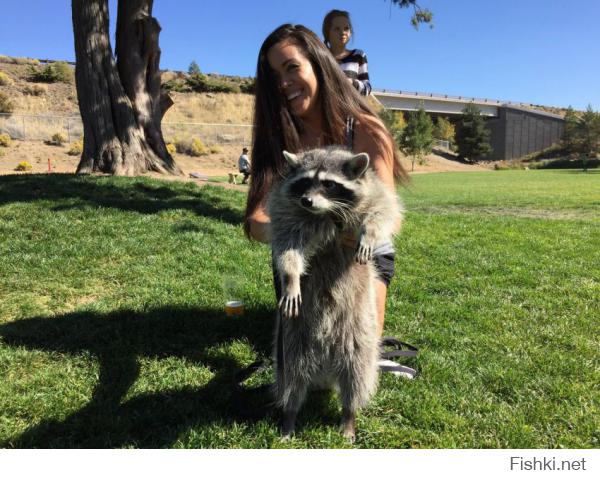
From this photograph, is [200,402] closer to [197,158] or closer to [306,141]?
[306,141]

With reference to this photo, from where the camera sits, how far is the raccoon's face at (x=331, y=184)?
2424 mm

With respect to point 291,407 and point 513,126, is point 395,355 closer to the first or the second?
point 291,407

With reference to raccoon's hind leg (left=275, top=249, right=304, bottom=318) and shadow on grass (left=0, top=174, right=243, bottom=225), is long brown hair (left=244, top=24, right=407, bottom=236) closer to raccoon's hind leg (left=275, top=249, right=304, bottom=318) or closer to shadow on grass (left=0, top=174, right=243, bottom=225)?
raccoon's hind leg (left=275, top=249, right=304, bottom=318)

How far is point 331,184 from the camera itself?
96.7 inches

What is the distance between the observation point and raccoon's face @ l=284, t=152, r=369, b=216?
2424mm

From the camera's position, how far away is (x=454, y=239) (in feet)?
26.2

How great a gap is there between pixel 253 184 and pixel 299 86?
0.80 metres

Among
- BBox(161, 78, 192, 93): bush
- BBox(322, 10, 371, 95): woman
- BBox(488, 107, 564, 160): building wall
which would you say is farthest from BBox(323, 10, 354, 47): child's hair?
BBox(488, 107, 564, 160): building wall

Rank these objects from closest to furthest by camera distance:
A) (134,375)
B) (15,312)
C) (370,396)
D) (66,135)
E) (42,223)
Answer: (370,396) → (134,375) → (15,312) → (42,223) → (66,135)

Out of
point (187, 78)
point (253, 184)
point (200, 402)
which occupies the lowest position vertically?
point (200, 402)

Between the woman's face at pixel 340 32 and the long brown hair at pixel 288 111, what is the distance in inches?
142

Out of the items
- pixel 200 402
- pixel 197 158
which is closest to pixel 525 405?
pixel 200 402

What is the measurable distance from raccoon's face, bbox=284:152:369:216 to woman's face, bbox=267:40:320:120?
2.58 feet

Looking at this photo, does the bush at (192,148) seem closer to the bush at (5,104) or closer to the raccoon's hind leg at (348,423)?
the bush at (5,104)
